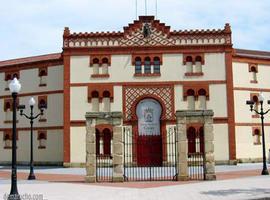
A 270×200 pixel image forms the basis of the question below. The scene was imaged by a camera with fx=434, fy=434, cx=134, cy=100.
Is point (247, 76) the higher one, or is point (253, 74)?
point (253, 74)

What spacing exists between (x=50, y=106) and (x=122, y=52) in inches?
332

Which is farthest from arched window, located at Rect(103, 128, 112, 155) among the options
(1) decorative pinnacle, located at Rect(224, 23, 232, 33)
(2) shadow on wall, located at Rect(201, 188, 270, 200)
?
(2) shadow on wall, located at Rect(201, 188, 270, 200)

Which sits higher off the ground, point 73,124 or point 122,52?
point 122,52

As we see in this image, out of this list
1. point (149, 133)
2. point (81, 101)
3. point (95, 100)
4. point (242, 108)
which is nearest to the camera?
point (149, 133)

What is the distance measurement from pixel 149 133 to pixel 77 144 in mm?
6139

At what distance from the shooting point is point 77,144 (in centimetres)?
3656

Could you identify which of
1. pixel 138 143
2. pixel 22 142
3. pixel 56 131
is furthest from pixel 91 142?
pixel 22 142

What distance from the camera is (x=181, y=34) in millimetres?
37062

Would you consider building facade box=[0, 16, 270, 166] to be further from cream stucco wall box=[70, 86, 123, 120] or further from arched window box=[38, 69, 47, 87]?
arched window box=[38, 69, 47, 87]

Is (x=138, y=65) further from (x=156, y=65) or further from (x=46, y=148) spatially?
(x=46, y=148)

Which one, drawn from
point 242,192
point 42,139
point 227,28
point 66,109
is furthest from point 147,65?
point 242,192

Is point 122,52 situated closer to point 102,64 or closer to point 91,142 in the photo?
point 102,64

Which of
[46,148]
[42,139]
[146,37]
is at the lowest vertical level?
[46,148]

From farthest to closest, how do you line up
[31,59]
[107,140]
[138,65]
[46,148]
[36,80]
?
1. [31,59]
2. [36,80]
3. [46,148]
4. [138,65]
5. [107,140]
